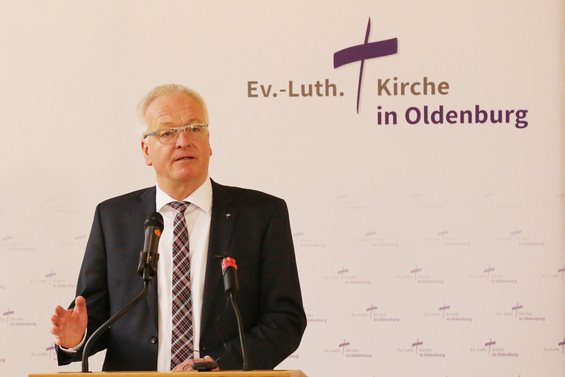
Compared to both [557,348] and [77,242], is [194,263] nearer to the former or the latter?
[77,242]

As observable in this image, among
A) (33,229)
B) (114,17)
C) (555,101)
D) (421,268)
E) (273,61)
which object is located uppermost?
(114,17)

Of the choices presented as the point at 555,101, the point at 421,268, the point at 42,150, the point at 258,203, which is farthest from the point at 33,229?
the point at 555,101

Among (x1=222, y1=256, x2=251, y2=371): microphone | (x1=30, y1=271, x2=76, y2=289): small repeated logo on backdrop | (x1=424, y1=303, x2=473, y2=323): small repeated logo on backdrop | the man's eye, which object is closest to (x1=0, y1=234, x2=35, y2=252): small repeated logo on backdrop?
(x1=30, y1=271, x2=76, y2=289): small repeated logo on backdrop

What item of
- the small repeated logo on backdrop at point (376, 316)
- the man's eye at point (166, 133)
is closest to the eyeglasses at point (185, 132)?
the man's eye at point (166, 133)

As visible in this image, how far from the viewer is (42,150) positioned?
4.35 metres

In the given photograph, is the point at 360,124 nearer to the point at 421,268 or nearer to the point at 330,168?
the point at 330,168

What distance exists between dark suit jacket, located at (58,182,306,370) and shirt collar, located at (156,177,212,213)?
1.4 inches

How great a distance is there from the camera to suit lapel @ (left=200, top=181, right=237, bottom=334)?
3.12 m

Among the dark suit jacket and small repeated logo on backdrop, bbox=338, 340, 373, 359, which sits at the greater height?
the dark suit jacket

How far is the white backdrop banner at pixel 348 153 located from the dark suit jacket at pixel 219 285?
0.95 meters

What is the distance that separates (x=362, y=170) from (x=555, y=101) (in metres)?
1.13

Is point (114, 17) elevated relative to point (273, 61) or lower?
elevated

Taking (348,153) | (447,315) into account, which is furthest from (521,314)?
(348,153)

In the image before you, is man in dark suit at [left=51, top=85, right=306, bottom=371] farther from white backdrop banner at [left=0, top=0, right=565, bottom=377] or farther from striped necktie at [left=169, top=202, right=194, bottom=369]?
white backdrop banner at [left=0, top=0, right=565, bottom=377]
